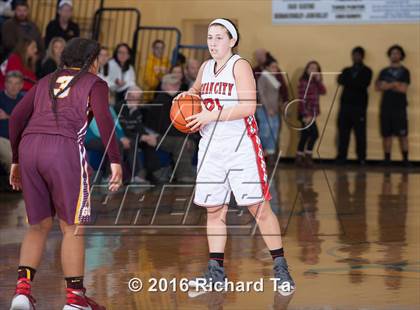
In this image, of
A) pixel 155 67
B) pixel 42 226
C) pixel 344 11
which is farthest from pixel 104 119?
pixel 344 11

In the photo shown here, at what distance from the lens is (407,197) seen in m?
14.6

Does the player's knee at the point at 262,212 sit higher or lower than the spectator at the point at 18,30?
lower

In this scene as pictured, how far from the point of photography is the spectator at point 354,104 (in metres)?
A: 20.1

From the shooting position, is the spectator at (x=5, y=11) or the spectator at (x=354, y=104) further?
the spectator at (x=354, y=104)

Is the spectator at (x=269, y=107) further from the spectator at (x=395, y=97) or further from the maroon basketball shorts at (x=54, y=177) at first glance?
the maroon basketball shorts at (x=54, y=177)

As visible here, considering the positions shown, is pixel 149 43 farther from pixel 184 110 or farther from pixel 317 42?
pixel 184 110

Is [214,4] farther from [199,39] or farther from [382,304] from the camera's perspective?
[382,304]

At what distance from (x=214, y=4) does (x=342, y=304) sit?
1442cm

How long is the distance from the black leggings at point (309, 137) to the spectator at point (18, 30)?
17.9 ft

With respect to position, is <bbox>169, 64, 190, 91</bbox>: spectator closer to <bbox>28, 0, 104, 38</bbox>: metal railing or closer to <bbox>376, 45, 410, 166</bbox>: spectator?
<bbox>28, 0, 104, 38</bbox>: metal railing

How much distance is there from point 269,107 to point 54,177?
43.0ft

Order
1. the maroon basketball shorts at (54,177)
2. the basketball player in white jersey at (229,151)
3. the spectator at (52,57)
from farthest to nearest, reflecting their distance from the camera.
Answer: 1. the spectator at (52,57)
2. the basketball player in white jersey at (229,151)
3. the maroon basketball shorts at (54,177)

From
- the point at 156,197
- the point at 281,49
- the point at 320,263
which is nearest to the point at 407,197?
the point at 156,197

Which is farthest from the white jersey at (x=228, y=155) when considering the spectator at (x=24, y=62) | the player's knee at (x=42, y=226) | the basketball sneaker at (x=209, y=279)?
the spectator at (x=24, y=62)
